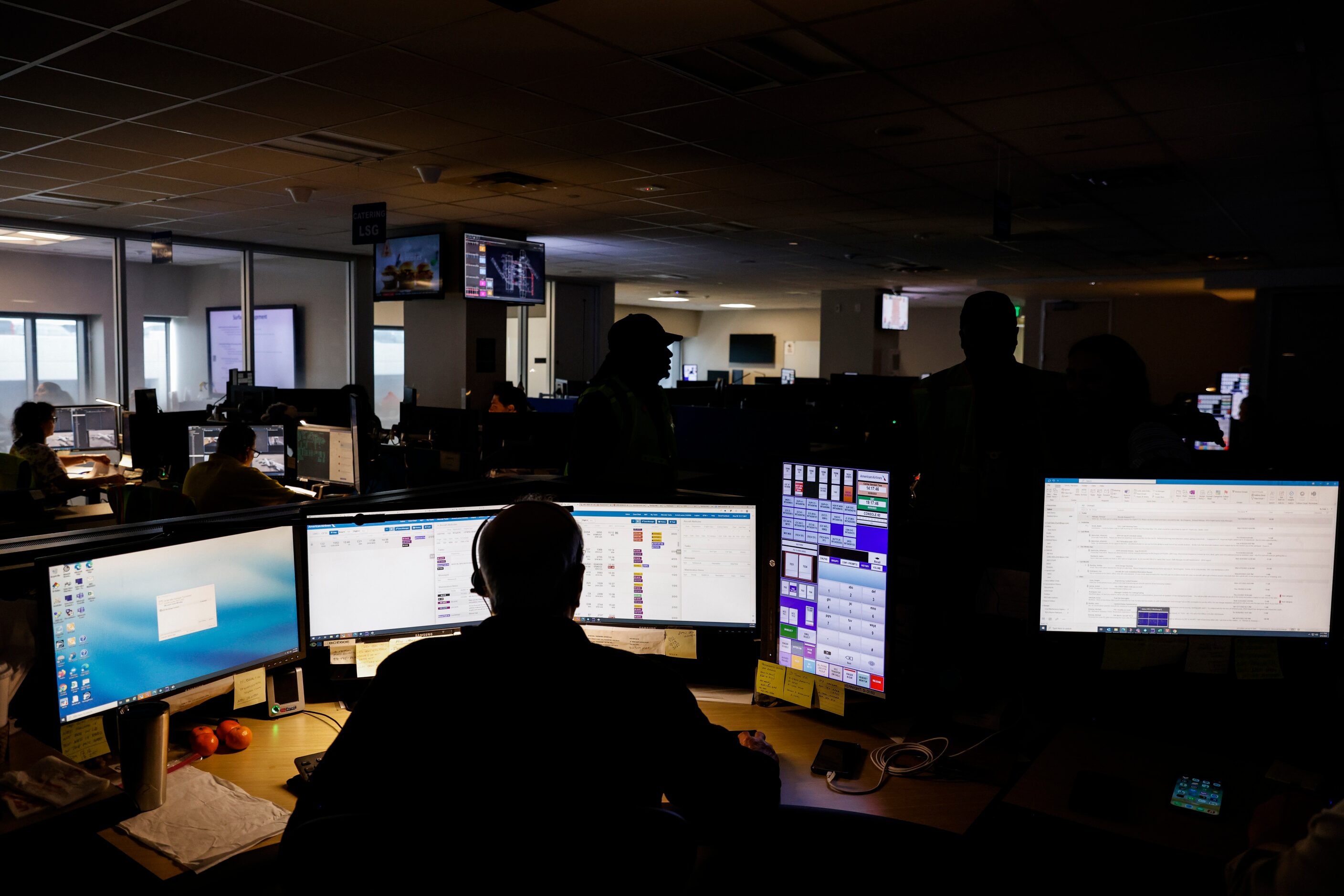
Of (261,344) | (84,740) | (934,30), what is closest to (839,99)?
(934,30)

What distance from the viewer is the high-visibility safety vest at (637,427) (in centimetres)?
287

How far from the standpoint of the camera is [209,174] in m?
5.71

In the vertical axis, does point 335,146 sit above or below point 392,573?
above

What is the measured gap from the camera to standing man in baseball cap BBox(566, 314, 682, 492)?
281 cm

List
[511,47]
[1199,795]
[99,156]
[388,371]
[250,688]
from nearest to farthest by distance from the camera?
[1199,795] < [250,688] < [511,47] < [99,156] < [388,371]

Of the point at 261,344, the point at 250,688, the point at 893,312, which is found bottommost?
the point at 250,688

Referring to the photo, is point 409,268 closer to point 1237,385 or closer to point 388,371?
point 388,371

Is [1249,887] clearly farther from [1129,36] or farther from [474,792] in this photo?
[1129,36]

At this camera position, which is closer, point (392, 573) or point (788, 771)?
point (788, 771)

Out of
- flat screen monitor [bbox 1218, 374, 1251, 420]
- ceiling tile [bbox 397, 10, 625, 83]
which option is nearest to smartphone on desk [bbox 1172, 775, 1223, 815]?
ceiling tile [bbox 397, 10, 625, 83]

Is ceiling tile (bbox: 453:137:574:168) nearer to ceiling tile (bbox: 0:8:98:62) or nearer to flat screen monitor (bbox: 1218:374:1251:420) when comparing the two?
ceiling tile (bbox: 0:8:98:62)

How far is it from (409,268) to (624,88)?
15.8 feet

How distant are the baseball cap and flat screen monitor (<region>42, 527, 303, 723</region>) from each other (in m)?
1.47

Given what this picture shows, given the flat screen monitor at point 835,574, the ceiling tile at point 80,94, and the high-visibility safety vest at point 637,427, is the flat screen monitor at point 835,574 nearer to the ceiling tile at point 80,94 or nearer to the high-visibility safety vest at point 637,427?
the high-visibility safety vest at point 637,427
